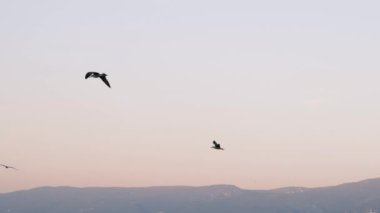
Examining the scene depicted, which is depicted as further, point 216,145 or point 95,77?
point 216,145

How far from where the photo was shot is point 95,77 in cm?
5788

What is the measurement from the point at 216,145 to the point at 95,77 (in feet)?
129

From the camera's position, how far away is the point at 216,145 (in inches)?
3693
